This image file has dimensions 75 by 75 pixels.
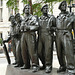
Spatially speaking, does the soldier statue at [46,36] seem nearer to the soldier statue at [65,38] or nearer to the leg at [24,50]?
the soldier statue at [65,38]

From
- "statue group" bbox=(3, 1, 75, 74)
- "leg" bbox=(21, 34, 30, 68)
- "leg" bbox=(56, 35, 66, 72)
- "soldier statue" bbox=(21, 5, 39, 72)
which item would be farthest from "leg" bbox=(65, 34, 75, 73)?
"leg" bbox=(21, 34, 30, 68)

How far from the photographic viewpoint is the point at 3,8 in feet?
91.3

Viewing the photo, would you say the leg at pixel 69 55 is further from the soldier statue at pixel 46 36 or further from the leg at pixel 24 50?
the leg at pixel 24 50

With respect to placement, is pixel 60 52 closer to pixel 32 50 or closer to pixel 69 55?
pixel 69 55

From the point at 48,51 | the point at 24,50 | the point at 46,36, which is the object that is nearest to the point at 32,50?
the point at 24,50

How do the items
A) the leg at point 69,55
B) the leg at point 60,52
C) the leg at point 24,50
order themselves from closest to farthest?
the leg at point 69,55 < the leg at point 60,52 < the leg at point 24,50

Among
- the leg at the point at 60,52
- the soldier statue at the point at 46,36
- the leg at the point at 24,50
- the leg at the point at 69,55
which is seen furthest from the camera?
the leg at the point at 24,50

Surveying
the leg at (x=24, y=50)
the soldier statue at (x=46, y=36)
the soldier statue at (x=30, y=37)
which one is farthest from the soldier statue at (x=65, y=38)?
the leg at (x=24, y=50)

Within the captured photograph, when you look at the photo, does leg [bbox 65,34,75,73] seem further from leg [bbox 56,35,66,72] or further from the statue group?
leg [bbox 56,35,66,72]

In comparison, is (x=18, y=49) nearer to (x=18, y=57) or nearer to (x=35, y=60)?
(x=18, y=57)

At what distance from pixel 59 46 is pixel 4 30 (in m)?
24.7

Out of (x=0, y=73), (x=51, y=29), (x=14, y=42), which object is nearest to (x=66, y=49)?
(x=51, y=29)

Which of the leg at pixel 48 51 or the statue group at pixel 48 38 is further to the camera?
the leg at pixel 48 51

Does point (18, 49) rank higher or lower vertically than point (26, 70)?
higher
